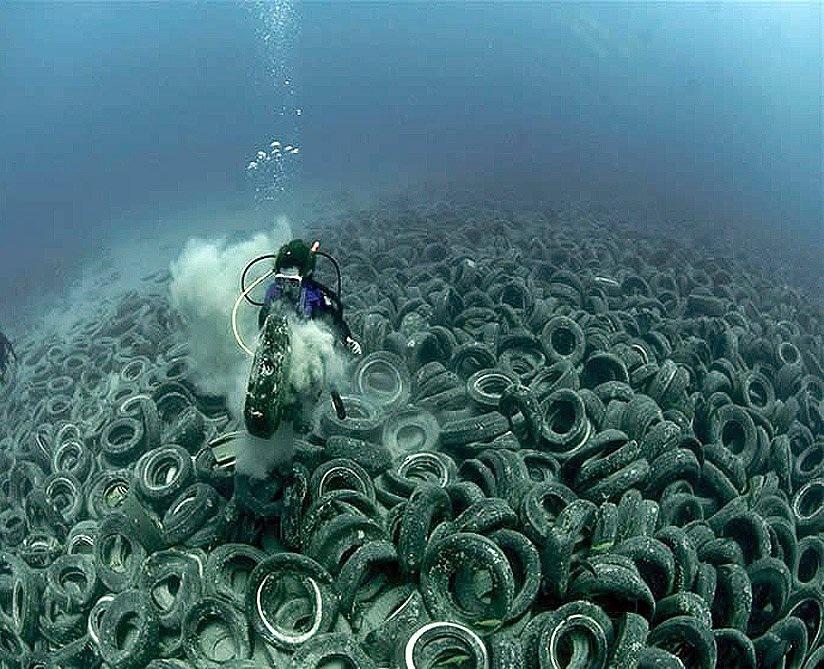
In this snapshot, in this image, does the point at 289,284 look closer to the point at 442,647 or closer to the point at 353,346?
the point at 353,346

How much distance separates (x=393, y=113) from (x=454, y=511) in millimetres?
115424

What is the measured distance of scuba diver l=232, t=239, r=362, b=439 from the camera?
5.68 metres

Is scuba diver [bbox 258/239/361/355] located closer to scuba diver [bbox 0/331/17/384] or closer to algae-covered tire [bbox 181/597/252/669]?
algae-covered tire [bbox 181/597/252/669]

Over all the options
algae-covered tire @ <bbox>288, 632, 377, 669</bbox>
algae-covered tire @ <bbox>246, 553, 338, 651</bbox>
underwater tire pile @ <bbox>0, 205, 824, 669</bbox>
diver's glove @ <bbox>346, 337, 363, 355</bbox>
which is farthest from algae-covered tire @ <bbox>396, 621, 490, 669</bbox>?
diver's glove @ <bbox>346, 337, 363, 355</bbox>

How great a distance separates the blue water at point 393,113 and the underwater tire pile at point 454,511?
2211 cm

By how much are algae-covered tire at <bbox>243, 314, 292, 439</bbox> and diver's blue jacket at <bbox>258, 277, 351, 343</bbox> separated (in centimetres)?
115

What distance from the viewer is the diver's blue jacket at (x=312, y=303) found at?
6.98 m

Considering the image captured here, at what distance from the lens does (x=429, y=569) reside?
548 cm

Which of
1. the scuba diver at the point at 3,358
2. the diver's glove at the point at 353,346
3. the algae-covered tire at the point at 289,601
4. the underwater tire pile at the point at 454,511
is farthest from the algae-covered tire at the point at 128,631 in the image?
the scuba diver at the point at 3,358

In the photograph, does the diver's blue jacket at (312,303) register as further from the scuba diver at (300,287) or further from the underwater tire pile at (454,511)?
the underwater tire pile at (454,511)

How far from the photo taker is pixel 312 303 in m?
7.12

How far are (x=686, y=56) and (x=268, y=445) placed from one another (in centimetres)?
13303

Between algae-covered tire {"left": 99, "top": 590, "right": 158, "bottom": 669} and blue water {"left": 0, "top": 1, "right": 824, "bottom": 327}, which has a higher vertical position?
blue water {"left": 0, "top": 1, "right": 824, "bottom": 327}

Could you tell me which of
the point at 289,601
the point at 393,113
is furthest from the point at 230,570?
the point at 393,113
